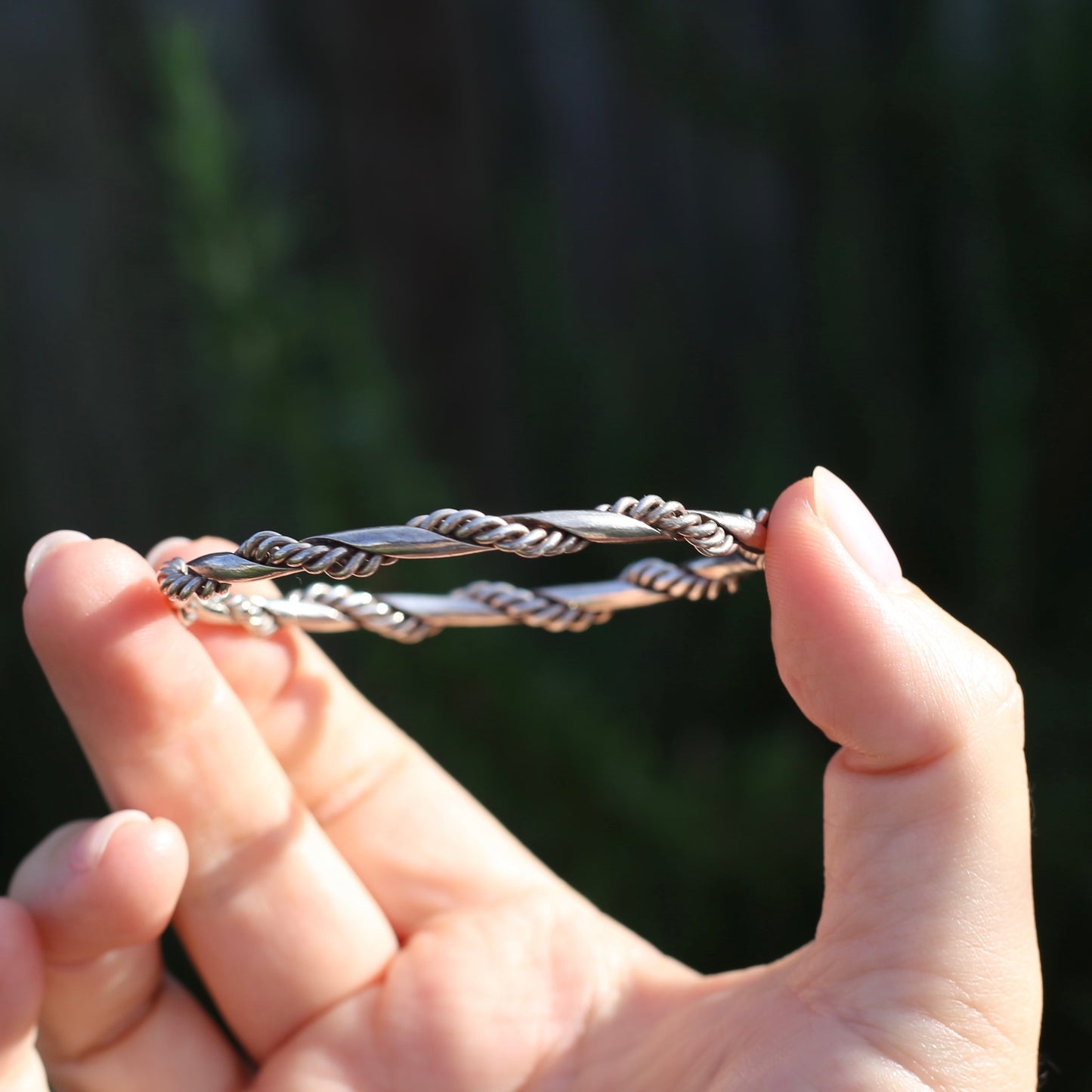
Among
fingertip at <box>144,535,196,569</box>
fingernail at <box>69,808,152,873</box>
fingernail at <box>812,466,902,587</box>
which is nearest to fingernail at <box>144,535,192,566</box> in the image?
fingertip at <box>144,535,196,569</box>

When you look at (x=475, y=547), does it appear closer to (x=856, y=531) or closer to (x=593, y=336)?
(x=856, y=531)

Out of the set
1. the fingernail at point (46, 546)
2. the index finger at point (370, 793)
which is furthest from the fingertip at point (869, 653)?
the fingernail at point (46, 546)

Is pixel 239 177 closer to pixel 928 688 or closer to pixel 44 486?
pixel 44 486

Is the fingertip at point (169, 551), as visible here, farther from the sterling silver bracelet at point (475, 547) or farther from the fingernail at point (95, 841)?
the fingernail at point (95, 841)

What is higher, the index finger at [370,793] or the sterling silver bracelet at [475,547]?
the sterling silver bracelet at [475,547]

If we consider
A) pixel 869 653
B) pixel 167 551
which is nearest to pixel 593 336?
pixel 167 551

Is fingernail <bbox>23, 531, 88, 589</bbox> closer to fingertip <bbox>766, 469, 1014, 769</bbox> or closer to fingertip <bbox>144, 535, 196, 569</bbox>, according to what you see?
fingertip <bbox>144, 535, 196, 569</bbox>

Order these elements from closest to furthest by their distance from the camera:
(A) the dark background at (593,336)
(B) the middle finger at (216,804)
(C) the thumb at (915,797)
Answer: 1. (C) the thumb at (915,797)
2. (B) the middle finger at (216,804)
3. (A) the dark background at (593,336)

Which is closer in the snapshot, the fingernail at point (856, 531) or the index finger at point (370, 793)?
the fingernail at point (856, 531)
